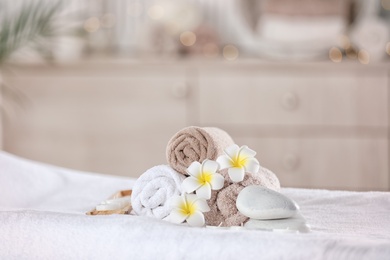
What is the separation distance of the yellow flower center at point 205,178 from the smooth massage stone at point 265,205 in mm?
67

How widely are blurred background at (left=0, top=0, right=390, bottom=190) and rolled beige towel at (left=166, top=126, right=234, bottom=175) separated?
1.82 meters

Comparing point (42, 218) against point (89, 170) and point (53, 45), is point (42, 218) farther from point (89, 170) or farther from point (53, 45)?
point (53, 45)

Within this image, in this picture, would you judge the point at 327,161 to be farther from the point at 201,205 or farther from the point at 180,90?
the point at 201,205

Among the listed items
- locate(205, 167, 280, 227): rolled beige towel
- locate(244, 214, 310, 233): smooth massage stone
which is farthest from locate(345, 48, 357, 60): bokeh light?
locate(244, 214, 310, 233): smooth massage stone

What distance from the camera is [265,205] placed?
136cm

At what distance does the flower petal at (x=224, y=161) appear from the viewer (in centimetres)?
142

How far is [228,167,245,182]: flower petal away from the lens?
1424mm

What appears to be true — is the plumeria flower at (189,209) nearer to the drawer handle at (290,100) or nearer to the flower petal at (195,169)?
the flower petal at (195,169)

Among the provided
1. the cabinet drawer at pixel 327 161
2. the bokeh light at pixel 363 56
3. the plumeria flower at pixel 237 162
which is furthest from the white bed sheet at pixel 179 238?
the bokeh light at pixel 363 56

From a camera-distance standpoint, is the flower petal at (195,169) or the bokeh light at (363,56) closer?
the flower petal at (195,169)

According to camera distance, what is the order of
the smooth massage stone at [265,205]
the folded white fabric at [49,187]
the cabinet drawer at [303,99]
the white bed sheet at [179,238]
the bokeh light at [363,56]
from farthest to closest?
the bokeh light at [363,56]
the cabinet drawer at [303,99]
the folded white fabric at [49,187]
the smooth massage stone at [265,205]
the white bed sheet at [179,238]

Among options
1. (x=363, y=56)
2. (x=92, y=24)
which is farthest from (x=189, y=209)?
(x=92, y=24)

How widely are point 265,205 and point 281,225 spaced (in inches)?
2.0

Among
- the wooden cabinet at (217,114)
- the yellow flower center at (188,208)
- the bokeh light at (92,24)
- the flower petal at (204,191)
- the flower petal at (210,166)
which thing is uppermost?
the bokeh light at (92,24)
